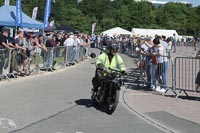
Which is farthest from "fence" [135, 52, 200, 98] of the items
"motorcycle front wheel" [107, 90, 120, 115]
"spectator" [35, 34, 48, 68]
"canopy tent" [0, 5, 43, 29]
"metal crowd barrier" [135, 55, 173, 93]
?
"canopy tent" [0, 5, 43, 29]

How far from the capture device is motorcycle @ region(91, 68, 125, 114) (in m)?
10.7

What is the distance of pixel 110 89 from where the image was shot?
10992 mm

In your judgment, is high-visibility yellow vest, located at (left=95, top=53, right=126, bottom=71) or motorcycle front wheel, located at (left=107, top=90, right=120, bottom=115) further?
high-visibility yellow vest, located at (left=95, top=53, right=126, bottom=71)

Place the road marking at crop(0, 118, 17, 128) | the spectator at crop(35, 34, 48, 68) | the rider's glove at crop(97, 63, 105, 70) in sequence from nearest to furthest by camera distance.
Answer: the road marking at crop(0, 118, 17, 128) < the rider's glove at crop(97, 63, 105, 70) < the spectator at crop(35, 34, 48, 68)

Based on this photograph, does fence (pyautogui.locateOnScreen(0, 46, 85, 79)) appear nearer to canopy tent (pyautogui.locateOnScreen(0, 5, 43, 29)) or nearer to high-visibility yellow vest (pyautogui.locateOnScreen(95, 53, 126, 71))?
canopy tent (pyautogui.locateOnScreen(0, 5, 43, 29))

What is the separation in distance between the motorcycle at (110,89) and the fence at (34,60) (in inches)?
240

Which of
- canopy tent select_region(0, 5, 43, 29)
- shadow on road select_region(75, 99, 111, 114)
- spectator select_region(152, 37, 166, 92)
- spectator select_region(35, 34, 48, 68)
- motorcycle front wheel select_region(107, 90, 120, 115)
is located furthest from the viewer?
canopy tent select_region(0, 5, 43, 29)

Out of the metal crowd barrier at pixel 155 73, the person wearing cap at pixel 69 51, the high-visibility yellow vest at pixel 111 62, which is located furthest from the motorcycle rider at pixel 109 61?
the person wearing cap at pixel 69 51

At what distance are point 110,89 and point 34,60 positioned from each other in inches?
383

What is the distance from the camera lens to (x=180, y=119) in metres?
10.4

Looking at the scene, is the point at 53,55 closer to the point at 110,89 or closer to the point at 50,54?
the point at 50,54

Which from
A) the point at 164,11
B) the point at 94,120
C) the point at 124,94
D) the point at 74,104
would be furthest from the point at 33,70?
the point at 164,11

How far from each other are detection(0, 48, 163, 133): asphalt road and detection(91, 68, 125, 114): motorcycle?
224mm

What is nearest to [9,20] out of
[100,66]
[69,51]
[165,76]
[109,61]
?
[69,51]
